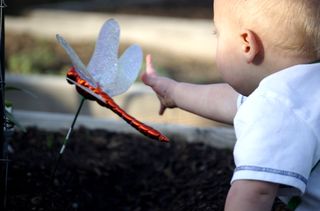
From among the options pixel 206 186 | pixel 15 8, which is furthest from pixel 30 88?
pixel 15 8

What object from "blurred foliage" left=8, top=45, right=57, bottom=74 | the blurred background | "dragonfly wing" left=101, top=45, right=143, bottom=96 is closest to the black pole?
"dragonfly wing" left=101, top=45, right=143, bottom=96

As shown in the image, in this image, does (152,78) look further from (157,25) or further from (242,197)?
(157,25)

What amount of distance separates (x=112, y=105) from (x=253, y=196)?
518 mm

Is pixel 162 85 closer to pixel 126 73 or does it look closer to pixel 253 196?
pixel 126 73

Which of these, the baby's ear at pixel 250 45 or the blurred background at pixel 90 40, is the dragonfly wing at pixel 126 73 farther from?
the blurred background at pixel 90 40

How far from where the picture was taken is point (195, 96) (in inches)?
94.9

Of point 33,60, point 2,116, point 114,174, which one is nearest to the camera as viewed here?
point 2,116

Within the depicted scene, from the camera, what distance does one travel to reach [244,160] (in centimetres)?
172

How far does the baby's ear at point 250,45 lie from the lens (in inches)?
72.6

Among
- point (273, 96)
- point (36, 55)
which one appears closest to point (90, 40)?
point (36, 55)

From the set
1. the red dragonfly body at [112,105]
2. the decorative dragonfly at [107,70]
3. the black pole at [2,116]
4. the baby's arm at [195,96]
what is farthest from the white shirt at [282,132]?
the black pole at [2,116]

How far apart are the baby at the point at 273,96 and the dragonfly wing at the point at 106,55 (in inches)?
14.1

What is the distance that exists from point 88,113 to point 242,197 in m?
2.22

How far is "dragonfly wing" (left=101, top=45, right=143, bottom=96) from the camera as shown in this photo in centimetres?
214
